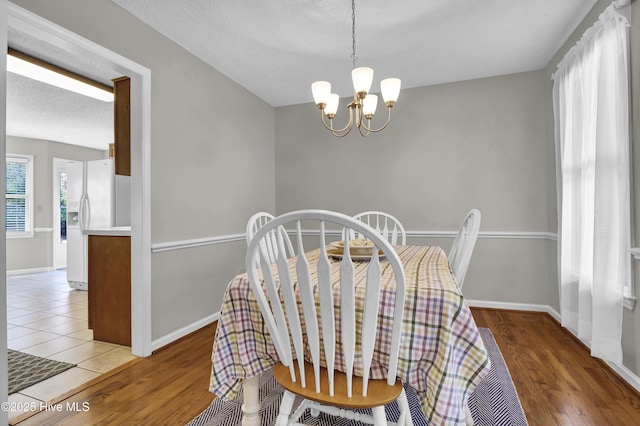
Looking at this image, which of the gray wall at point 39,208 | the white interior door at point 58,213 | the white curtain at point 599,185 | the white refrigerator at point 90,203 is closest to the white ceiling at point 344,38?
the white curtain at point 599,185

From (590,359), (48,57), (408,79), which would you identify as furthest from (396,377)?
(48,57)

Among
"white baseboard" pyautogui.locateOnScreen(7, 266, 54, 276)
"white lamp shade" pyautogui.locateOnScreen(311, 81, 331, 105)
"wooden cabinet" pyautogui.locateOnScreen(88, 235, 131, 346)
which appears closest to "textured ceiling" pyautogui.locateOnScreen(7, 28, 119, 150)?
"wooden cabinet" pyautogui.locateOnScreen(88, 235, 131, 346)

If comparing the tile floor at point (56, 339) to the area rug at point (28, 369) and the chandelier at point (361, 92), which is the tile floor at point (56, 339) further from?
the chandelier at point (361, 92)

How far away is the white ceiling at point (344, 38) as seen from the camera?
7.11 ft

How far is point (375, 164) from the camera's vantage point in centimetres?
370

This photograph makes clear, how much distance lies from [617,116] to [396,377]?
1.99 meters

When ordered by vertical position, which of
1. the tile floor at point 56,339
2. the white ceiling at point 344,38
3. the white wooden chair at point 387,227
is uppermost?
the white ceiling at point 344,38

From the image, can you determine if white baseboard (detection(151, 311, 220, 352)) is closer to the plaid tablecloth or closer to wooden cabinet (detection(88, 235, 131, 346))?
wooden cabinet (detection(88, 235, 131, 346))

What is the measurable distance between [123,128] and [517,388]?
121 inches

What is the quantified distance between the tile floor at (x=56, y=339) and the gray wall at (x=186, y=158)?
0.40 m

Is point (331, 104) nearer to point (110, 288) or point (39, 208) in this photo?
point (110, 288)

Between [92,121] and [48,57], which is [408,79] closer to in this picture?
[48,57]

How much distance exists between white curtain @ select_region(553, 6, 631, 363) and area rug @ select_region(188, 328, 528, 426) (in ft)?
2.38

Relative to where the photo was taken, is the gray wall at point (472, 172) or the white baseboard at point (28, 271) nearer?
the gray wall at point (472, 172)
